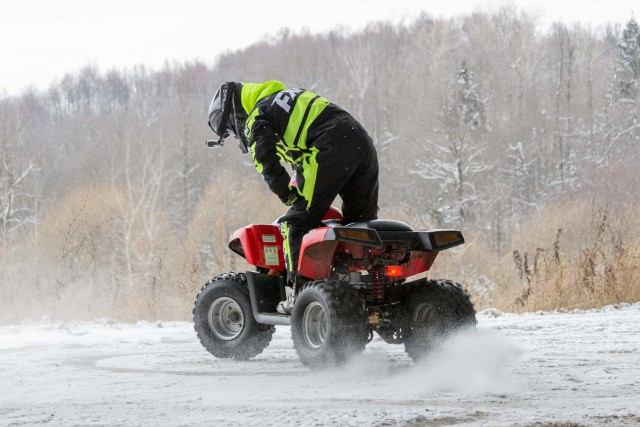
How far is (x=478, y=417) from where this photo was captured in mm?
3988

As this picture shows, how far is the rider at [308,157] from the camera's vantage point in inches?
233

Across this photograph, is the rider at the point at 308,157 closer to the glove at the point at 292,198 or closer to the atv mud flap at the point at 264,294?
the glove at the point at 292,198

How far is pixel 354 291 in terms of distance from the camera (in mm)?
5570

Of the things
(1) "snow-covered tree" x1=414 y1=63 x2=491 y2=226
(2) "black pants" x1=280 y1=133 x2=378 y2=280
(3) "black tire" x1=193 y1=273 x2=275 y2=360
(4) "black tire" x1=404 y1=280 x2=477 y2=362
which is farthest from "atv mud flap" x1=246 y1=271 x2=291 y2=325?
(1) "snow-covered tree" x1=414 y1=63 x2=491 y2=226

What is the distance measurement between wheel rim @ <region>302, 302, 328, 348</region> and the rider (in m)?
0.42

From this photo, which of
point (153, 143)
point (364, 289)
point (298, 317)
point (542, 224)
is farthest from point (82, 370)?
point (153, 143)

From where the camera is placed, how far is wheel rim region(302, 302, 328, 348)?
578 cm

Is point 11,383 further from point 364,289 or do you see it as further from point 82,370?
point 364,289

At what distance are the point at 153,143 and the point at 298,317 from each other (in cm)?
6182

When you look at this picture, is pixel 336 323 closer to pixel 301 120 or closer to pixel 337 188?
pixel 337 188

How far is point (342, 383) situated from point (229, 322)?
1.93 metres

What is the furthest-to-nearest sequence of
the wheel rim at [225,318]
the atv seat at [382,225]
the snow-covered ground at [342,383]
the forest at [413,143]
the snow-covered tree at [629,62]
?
the snow-covered tree at [629,62] → the forest at [413,143] → the wheel rim at [225,318] → the atv seat at [382,225] → the snow-covered ground at [342,383]

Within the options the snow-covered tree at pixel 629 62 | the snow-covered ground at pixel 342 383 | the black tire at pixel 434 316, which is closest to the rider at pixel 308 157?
the black tire at pixel 434 316

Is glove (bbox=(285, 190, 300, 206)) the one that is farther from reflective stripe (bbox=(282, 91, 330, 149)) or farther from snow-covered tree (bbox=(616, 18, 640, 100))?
snow-covered tree (bbox=(616, 18, 640, 100))
